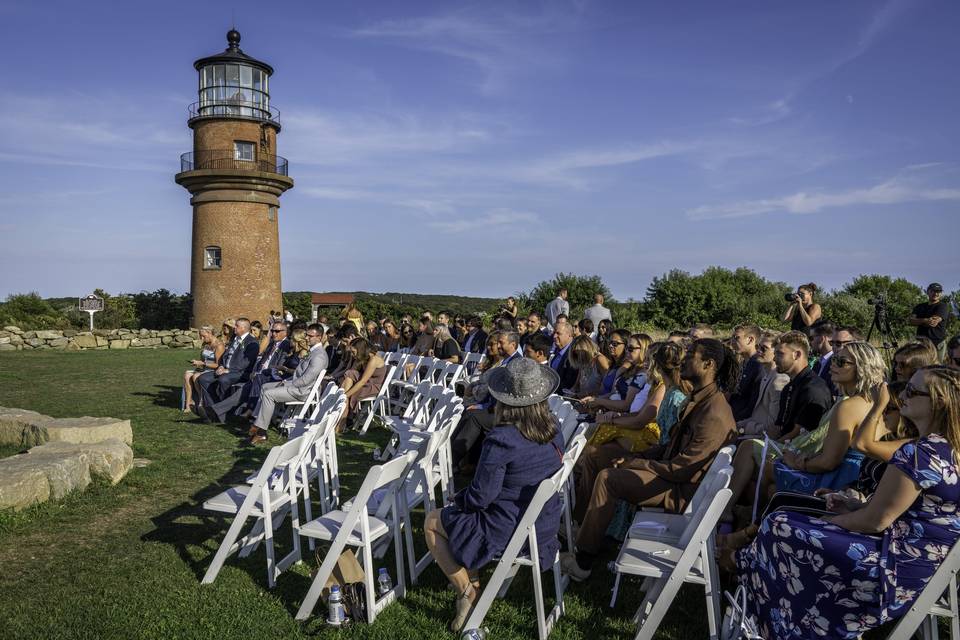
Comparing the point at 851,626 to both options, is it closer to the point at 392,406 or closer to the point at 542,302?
the point at 392,406

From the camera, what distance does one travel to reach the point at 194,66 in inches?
1013

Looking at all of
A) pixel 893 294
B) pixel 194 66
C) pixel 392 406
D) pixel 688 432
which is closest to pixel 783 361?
pixel 688 432

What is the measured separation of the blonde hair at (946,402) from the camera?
309cm

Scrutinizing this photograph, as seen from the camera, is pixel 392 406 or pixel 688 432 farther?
pixel 392 406

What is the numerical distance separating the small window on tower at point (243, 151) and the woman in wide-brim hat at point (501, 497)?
24.3 metres

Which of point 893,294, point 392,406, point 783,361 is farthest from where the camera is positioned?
point 893,294

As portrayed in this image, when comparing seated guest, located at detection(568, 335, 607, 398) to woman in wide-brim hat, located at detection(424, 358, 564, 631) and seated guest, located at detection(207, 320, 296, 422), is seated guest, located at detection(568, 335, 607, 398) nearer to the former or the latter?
woman in wide-brim hat, located at detection(424, 358, 564, 631)

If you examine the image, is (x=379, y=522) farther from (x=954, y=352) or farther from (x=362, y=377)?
(x=954, y=352)

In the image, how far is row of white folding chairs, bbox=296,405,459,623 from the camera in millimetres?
3771

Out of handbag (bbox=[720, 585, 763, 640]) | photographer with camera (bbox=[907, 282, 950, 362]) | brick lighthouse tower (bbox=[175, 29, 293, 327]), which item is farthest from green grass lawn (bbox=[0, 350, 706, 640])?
brick lighthouse tower (bbox=[175, 29, 293, 327])

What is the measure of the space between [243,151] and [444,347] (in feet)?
58.1

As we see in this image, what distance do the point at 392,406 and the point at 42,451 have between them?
17.1 feet

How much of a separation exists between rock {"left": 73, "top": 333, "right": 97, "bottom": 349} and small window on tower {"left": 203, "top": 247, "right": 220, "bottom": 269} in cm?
481

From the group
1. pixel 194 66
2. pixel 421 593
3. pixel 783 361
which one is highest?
pixel 194 66
